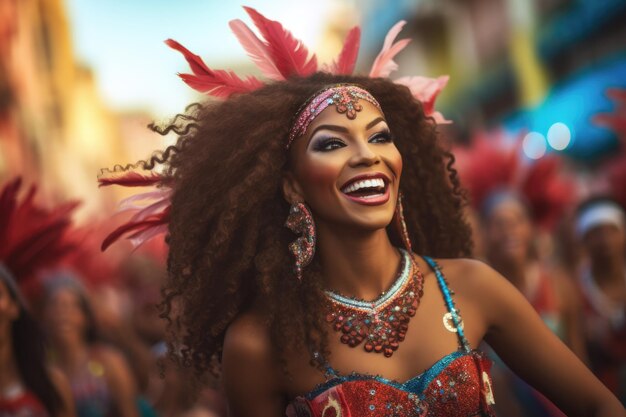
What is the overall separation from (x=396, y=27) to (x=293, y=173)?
2.64 ft

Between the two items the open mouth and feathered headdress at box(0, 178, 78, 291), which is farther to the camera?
feathered headdress at box(0, 178, 78, 291)

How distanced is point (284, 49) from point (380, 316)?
3.64ft

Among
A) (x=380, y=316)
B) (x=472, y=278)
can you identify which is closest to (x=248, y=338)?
(x=380, y=316)

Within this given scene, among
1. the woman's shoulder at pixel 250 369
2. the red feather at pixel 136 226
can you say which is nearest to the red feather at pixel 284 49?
→ the red feather at pixel 136 226

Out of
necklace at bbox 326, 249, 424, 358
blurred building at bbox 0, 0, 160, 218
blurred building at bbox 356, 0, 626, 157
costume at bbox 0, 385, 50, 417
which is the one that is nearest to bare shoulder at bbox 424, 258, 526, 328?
necklace at bbox 326, 249, 424, 358

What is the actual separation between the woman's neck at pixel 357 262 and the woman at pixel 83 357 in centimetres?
325

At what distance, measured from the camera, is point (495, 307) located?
9.53 feet

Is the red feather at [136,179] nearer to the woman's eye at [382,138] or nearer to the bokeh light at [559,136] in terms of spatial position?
the woman's eye at [382,138]

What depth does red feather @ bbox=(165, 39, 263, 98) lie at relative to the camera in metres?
3.08

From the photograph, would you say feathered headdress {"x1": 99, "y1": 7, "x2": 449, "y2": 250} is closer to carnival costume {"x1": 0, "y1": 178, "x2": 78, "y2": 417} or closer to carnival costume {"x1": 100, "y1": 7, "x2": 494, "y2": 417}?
carnival costume {"x1": 100, "y1": 7, "x2": 494, "y2": 417}

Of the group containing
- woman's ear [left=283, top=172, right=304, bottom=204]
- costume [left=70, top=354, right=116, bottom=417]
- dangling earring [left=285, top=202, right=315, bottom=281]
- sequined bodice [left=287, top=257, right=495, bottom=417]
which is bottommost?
costume [left=70, top=354, right=116, bottom=417]

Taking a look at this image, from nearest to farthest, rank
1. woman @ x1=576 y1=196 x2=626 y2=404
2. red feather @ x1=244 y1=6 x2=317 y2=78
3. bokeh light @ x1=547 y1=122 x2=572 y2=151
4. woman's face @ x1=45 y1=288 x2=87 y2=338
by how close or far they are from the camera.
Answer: red feather @ x1=244 y1=6 x2=317 y2=78
woman @ x1=576 y1=196 x2=626 y2=404
woman's face @ x1=45 y1=288 x2=87 y2=338
bokeh light @ x1=547 y1=122 x2=572 y2=151

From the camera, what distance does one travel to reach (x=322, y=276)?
2992 millimetres

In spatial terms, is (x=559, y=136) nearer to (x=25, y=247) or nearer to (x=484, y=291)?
(x=25, y=247)
